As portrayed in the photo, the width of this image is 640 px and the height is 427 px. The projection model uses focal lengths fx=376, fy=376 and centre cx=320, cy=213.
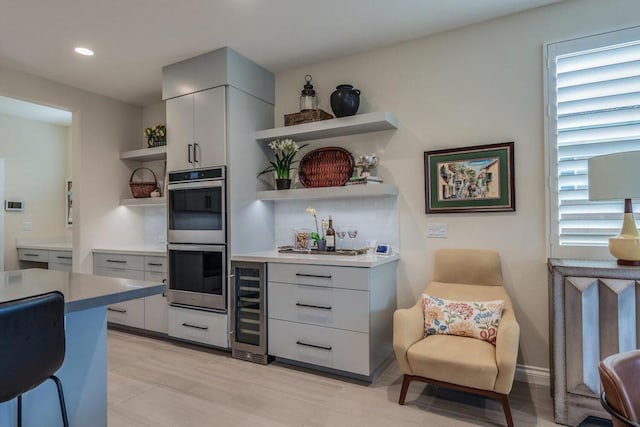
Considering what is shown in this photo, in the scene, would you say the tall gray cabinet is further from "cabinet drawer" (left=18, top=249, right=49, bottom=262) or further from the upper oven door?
"cabinet drawer" (left=18, top=249, right=49, bottom=262)

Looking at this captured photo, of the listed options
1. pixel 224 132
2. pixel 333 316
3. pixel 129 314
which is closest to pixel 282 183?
pixel 224 132

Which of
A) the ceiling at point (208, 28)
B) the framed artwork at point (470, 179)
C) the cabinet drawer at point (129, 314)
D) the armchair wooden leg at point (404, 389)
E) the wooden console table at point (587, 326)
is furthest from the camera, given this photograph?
the cabinet drawer at point (129, 314)

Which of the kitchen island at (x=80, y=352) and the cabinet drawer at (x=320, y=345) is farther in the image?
the cabinet drawer at (x=320, y=345)

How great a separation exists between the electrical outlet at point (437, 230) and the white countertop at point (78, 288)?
2.13 m

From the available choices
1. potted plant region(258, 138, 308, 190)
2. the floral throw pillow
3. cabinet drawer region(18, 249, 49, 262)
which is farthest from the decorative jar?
cabinet drawer region(18, 249, 49, 262)

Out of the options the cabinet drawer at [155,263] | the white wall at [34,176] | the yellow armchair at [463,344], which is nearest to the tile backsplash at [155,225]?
the cabinet drawer at [155,263]

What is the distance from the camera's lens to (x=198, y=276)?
340 cm

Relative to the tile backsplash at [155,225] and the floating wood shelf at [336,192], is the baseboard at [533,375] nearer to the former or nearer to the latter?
the floating wood shelf at [336,192]

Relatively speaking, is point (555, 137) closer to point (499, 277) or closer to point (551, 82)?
point (551, 82)

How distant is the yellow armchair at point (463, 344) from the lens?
2064mm

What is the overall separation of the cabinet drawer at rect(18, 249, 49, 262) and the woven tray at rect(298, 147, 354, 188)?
11.3 feet

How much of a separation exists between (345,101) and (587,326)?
2223 mm

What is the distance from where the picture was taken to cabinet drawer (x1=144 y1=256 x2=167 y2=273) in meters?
3.71

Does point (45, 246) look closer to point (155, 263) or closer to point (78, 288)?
point (155, 263)
